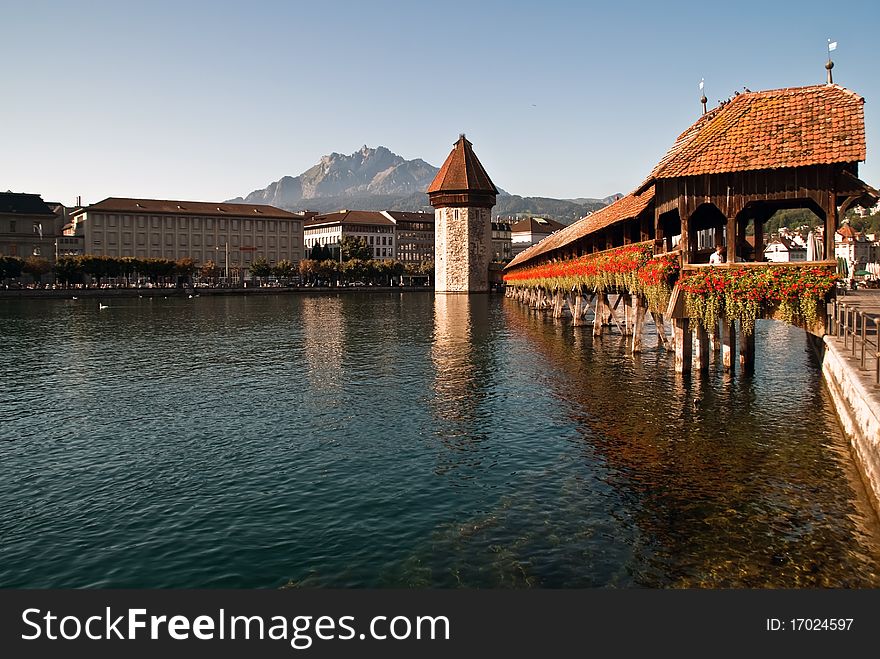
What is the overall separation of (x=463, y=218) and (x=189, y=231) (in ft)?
207

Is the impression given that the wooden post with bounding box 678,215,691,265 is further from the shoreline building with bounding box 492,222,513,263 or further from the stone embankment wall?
the shoreline building with bounding box 492,222,513,263

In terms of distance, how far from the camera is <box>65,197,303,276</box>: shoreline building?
132125 millimetres

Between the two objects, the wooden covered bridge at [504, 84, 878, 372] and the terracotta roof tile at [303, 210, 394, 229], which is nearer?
the wooden covered bridge at [504, 84, 878, 372]

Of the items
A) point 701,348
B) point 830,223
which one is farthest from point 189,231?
point 830,223

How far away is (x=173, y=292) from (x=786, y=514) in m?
108

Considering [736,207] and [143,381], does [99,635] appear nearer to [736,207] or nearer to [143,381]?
[736,207]

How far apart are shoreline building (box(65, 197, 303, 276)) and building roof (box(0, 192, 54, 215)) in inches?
367

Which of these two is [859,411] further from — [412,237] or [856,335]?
[412,237]

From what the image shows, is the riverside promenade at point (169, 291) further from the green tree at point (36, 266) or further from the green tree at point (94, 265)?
the green tree at point (36, 266)

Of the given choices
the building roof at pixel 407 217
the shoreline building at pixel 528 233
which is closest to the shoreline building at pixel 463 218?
the building roof at pixel 407 217

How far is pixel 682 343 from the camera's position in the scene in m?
21.2

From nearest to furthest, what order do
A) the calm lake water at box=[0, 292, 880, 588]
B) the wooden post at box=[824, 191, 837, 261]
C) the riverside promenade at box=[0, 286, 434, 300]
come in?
the calm lake water at box=[0, 292, 880, 588], the wooden post at box=[824, 191, 837, 261], the riverside promenade at box=[0, 286, 434, 300]

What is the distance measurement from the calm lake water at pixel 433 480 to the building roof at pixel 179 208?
118577 millimetres

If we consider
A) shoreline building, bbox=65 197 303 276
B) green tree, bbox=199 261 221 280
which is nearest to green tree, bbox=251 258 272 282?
green tree, bbox=199 261 221 280
